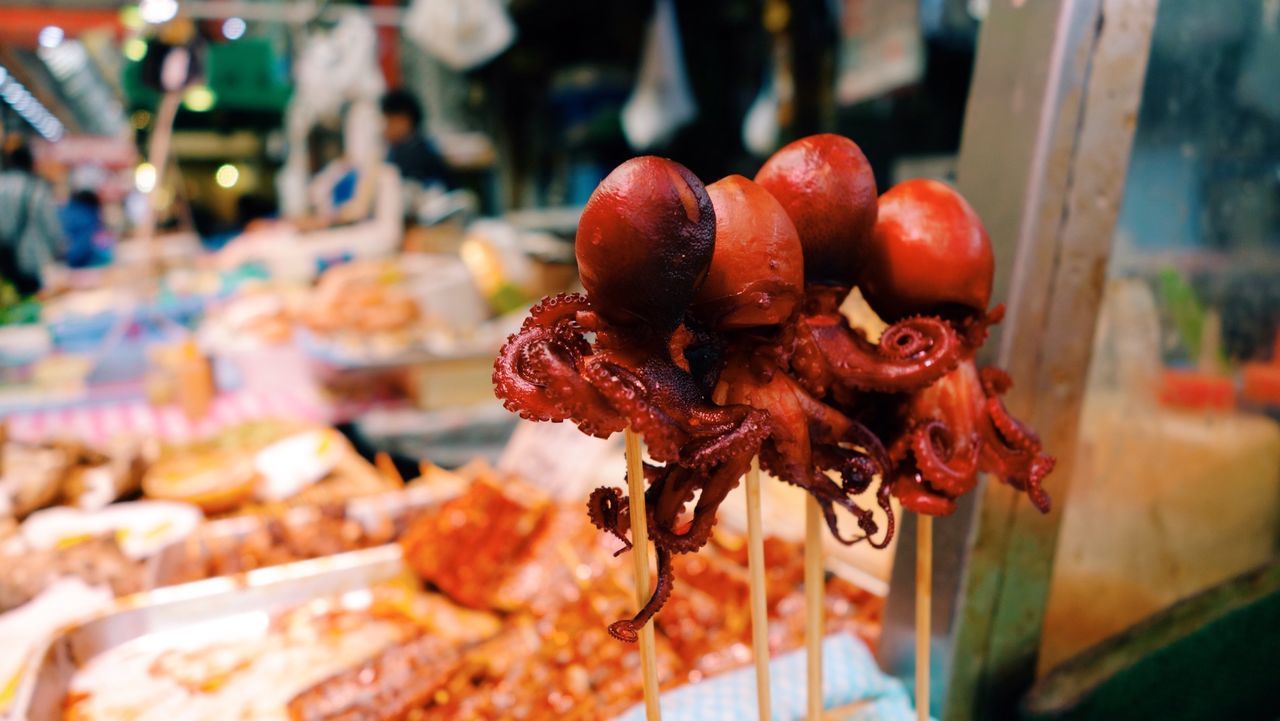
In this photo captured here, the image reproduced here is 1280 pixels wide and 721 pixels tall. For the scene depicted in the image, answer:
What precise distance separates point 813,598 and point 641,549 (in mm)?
345

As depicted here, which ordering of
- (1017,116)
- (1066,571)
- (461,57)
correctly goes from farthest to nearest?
(461,57) → (1066,571) → (1017,116)

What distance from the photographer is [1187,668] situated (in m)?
1.57

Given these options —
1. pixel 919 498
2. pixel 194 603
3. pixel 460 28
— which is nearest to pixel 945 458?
pixel 919 498

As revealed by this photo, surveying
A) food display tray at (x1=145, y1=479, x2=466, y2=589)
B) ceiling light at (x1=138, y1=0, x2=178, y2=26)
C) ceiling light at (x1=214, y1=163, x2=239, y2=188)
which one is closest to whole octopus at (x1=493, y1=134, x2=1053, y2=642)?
food display tray at (x1=145, y1=479, x2=466, y2=589)

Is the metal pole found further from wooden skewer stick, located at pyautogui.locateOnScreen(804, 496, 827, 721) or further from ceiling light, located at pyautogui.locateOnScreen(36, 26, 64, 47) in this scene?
ceiling light, located at pyautogui.locateOnScreen(36, 26, 64, 47)

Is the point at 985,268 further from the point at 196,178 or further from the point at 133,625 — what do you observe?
the point at 196,178

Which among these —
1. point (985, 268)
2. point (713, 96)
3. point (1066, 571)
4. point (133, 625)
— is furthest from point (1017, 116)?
point (713, 96)

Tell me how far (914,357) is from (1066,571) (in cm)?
101

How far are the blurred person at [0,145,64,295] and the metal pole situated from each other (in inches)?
264

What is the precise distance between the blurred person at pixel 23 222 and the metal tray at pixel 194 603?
16.0ft

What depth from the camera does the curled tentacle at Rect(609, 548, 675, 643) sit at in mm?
816

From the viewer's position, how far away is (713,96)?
6.99 metres

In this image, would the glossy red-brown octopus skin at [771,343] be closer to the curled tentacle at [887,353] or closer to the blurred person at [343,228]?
the curled tentacle at [887,353]

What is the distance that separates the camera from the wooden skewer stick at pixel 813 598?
1038mm
